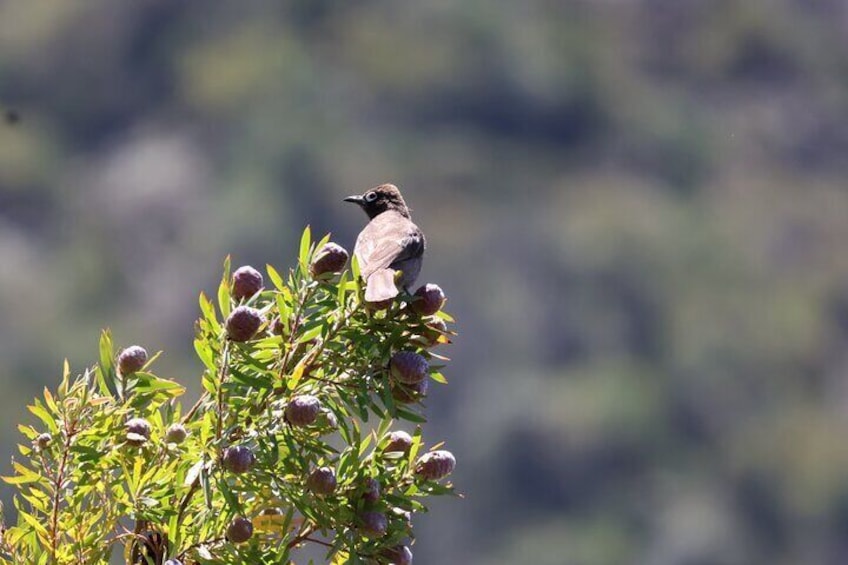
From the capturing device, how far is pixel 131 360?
339 cm

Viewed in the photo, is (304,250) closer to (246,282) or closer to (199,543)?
(246,282)

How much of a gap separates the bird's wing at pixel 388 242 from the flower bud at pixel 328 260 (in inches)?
42.0

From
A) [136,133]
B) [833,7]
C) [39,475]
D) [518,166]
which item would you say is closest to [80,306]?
[136,133]

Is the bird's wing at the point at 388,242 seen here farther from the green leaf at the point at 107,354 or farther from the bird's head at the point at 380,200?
the green leaf at the point at 107,354

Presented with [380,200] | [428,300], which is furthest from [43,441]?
[380,200]

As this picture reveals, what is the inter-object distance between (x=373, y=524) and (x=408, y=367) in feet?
1.21

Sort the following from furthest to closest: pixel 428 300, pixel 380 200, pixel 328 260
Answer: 1. pixel 380 200
2. pixel 428 300
3. pixel 328 260

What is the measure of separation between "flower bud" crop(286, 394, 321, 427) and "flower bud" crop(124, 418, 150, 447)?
0.34m

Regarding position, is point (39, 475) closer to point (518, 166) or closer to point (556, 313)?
point (556, 313)

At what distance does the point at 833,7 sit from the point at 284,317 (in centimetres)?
14876

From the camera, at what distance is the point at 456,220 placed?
12162 centimetres

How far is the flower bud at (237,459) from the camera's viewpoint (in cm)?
321

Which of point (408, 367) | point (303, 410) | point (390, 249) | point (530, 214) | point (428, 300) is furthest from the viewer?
point (530, 214)

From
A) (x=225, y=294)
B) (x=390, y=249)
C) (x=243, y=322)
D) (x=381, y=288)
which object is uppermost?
(x=390, y=249)
